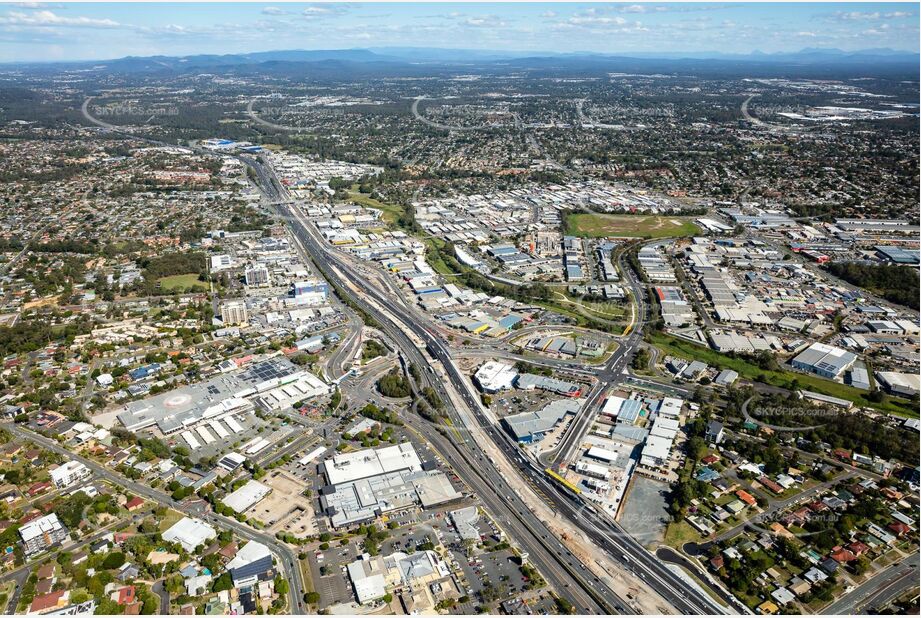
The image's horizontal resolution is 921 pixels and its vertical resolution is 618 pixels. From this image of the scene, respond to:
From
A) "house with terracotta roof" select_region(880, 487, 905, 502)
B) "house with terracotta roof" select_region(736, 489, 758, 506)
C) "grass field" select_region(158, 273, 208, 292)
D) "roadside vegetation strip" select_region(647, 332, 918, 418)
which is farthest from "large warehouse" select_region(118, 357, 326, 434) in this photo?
"house with terracotta roof" select_region(880, 487, 905, 502)

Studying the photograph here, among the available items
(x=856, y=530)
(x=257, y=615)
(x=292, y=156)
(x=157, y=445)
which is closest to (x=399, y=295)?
(x=157, y=445)

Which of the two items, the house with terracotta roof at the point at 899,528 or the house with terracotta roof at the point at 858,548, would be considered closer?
the house with terracotta roof at the point at 858,548

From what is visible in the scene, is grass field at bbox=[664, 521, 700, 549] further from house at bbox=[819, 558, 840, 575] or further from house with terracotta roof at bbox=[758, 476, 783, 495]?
house with terracotta roof at bbox=[758, 476, 783, 495]

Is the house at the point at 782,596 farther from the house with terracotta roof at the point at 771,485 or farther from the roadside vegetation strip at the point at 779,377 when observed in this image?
the roadside vegetation strip at the point at 779,377

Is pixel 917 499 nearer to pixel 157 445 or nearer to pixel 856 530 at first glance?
pixel 856 530

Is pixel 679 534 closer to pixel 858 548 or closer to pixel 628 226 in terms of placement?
pixel 858 548

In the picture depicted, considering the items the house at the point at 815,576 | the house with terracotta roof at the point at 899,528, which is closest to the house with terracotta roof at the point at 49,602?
the house at the point at 815,576

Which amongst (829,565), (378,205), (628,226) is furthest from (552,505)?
(378,205)
